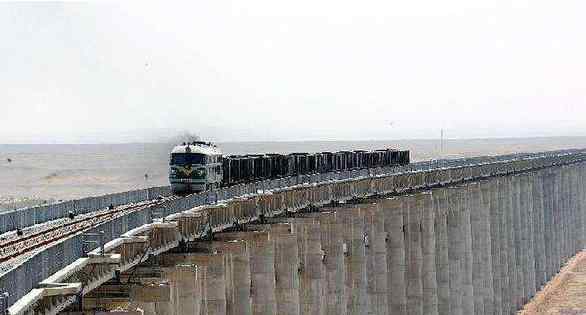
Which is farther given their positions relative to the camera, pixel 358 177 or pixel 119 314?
pixel 358 177

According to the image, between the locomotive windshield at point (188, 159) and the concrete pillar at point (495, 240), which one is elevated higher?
the locomotive windshield at point (188, 159)

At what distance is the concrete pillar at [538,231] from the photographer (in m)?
108

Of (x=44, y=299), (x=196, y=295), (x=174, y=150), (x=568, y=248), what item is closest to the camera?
(x=44, y=299)

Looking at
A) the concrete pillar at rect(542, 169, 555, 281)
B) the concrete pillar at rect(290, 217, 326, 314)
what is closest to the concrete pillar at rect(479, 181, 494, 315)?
the concrete pillar at rect(542, 169, 555, 281)

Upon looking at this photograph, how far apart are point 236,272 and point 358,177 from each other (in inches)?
1247

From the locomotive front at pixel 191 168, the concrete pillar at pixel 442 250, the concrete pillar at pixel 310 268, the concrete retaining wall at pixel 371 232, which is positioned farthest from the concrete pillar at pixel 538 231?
the concrete pillar at pixel 310 268

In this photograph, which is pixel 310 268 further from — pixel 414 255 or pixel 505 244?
pixel 505 244

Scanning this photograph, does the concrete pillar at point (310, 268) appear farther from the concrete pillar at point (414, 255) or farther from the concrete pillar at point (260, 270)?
the concrete pillar at point (414, 255)

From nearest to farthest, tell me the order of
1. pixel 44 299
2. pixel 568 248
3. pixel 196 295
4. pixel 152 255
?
pixel 44 299, pixel 196 295, pixel 152 255, pixel 568 248

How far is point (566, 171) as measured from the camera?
138 metres

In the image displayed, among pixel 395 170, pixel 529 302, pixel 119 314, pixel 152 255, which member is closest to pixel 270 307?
pixel 152 255

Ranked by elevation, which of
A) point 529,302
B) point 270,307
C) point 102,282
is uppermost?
point 102,282

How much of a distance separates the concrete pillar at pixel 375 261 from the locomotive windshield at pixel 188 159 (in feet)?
40.5

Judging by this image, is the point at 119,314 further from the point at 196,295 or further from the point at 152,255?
the point at 152,255
